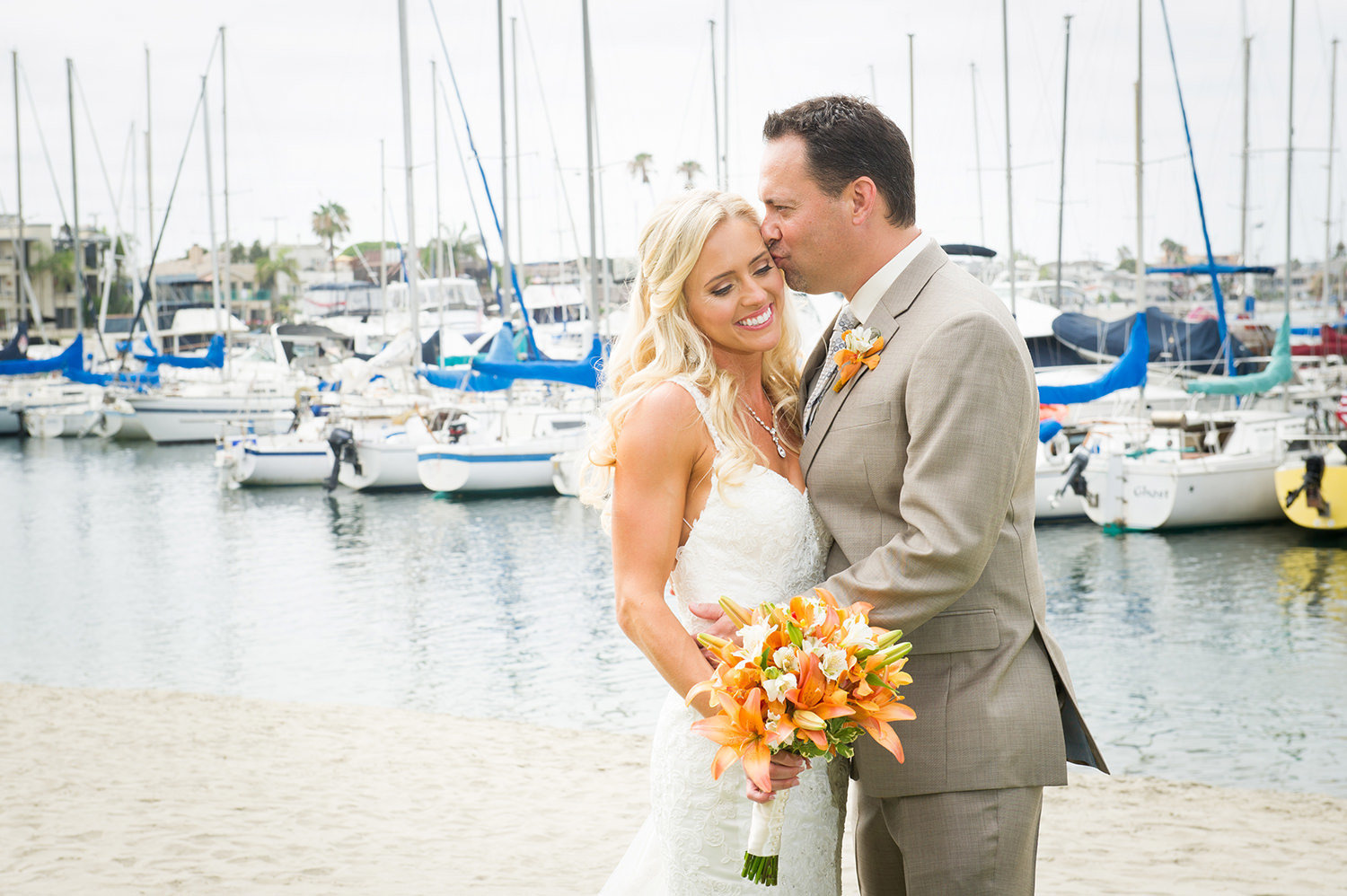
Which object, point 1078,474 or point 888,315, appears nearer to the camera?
point 888,315

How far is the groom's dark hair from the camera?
2615 mm

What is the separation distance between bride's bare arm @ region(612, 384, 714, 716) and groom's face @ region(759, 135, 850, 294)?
44cm

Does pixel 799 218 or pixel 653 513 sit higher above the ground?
pixel 799 218

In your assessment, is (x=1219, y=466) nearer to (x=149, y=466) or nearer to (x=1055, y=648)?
(x=1055, y=648)

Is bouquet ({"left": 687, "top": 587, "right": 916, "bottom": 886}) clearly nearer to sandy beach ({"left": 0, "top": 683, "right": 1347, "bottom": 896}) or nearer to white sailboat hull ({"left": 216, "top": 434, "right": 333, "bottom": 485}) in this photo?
sandy beach ({"left": 0, "top": 683, "right": 1347, "bottom": 896})

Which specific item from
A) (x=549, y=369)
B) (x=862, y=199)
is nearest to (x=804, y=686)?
(x=862, y=199)

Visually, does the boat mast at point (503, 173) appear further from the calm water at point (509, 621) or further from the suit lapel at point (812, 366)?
the suit lapel at point (812, 366)

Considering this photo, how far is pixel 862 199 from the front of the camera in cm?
269

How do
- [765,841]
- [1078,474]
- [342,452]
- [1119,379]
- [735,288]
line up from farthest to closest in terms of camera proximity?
[342,452], [1078,474], [1119,379], [735,288], [765,841]

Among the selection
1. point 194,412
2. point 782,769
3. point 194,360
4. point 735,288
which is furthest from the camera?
point 194,360

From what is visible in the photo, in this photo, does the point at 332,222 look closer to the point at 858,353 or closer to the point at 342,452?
the point at 342,452

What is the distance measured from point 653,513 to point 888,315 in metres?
0.74

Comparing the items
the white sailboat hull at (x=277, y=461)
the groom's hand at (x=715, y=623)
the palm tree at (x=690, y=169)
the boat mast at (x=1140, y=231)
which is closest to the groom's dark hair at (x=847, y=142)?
the groom's hand at (x=715, y=623)

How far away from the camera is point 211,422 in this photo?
37.3 meters
